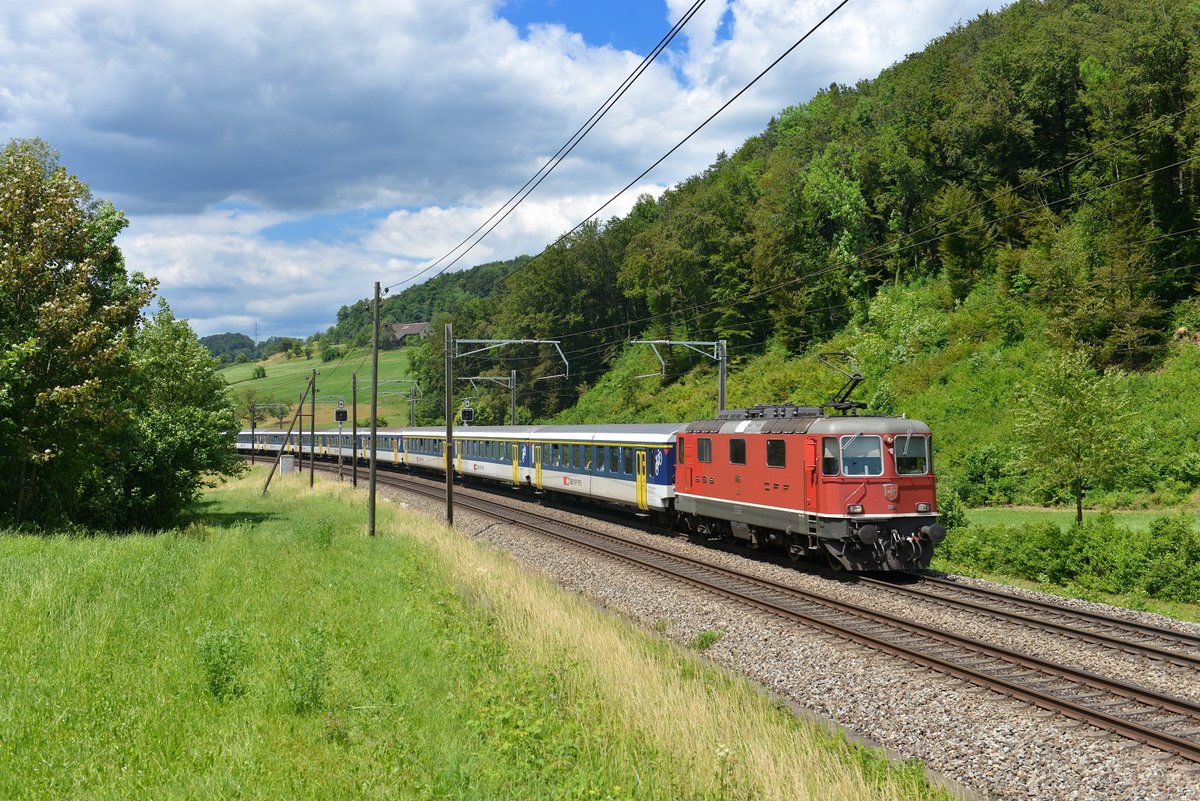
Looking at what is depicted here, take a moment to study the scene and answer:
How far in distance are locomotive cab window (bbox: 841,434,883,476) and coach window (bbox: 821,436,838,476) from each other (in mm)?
134

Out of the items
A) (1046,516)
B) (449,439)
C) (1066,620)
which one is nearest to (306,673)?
(1066,620)

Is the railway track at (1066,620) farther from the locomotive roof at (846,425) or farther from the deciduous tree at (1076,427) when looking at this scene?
the deciduous tree at (1076,427)

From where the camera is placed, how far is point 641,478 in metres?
27.5

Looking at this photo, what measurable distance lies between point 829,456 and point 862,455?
0.64 meters

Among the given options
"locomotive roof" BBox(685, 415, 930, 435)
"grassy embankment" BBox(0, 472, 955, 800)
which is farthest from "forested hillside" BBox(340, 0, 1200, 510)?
"grassy embankment" BBox(0, 472, 955, 800)

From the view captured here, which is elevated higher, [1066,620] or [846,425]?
[846,425]

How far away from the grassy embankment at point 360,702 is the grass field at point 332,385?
104m

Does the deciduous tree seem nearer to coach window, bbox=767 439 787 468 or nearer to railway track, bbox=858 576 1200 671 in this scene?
railway track, bbox=858 576 1200 671

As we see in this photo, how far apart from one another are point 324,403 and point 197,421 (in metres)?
128

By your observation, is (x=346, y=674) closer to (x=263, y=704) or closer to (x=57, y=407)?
(x=263, y=704)

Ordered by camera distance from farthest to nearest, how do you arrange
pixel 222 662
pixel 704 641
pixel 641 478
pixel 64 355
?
1. pixel 641 478
2. pixel 64 355
3. pixel 704 641
4. pixel 222 662

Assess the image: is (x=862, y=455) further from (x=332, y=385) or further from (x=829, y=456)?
(x=332, y=385)

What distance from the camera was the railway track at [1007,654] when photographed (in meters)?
9.66

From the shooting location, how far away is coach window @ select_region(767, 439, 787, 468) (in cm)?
1936
